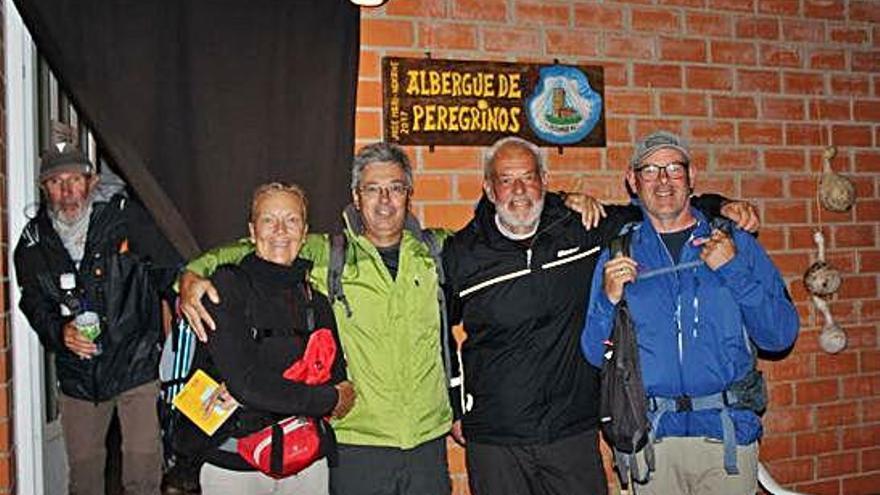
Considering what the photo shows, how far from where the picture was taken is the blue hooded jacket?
2.54 m

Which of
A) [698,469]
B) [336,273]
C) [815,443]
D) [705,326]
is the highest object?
[336,273]

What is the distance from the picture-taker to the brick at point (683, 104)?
3.63 meters

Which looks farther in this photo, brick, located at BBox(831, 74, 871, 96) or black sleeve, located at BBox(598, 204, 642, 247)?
brick, located at BBox(831, 74, 871, 96)

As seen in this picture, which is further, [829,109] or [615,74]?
[829,109]

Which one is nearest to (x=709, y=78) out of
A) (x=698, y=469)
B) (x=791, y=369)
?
(x=791, y=369)

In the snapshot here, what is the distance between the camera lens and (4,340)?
109 inches

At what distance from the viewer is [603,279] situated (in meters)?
2.63

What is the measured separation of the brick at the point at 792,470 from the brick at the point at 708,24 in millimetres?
1838

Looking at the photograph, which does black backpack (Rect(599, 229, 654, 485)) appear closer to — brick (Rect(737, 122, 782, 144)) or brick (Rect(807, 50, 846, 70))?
brick (Rect(737, 122, 782, 144))

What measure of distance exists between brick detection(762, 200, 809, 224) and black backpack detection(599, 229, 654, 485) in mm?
1489

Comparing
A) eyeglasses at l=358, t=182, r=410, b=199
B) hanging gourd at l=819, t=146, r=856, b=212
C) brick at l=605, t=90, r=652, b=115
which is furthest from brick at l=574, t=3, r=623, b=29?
eyeglasses at l=358, t=182, r=410, b=199

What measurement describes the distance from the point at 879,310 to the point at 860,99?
95cm

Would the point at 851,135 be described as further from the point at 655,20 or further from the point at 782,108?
the point at 655,20

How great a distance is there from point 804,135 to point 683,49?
2.26ft
